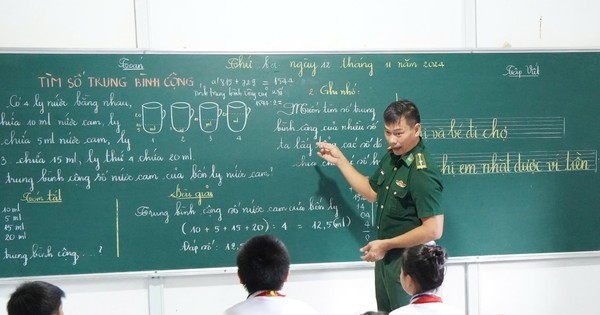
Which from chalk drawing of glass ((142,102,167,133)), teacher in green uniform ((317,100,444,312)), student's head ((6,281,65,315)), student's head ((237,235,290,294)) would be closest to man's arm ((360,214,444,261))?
teacher in green uniform ((317,100,444,312))

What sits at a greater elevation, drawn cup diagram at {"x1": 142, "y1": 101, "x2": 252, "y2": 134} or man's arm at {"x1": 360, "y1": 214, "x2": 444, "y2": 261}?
drawn cup diagram at {"x1": 142, "y1": 101, "x2": 252, "y2": 134}

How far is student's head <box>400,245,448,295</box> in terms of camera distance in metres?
2.70

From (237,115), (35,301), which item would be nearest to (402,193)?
(237,115)

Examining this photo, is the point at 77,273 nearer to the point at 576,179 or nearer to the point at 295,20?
the point at 295,20

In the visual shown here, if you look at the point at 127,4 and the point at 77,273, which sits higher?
the point at 127,4

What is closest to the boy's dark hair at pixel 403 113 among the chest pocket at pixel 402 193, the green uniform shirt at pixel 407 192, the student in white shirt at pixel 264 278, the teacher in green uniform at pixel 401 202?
the teacher in green uniform at pixel 401 202

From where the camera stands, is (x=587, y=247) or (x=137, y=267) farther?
(x=587, y=247)

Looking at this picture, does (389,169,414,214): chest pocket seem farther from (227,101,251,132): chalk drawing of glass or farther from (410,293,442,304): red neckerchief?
(227,101,251,132): chalk drawing of glass

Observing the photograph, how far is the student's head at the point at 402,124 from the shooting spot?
3506mm

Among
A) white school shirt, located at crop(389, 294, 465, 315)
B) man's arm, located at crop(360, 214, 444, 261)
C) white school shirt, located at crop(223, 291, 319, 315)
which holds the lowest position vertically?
white school shirt, located at crop(389, 294, 465, 315)

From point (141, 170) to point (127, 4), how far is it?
102 cm

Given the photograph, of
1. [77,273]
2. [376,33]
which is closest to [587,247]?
[376,33]

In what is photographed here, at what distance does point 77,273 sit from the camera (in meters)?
3.92

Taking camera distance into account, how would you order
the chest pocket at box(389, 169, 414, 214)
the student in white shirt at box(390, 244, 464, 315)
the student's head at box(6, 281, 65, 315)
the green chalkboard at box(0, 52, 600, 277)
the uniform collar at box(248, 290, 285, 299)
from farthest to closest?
1. the green chalkboard at box(0, 52, 600, 277)
2. the chest pocket at box(389, 169, 414, 214)
3. the student in white shirt at box(390, 244, 464, 315)
4. the uniform collar at box(248, 290, 285, 299)
5. the student's head at box(6, 281, 65, 315)
